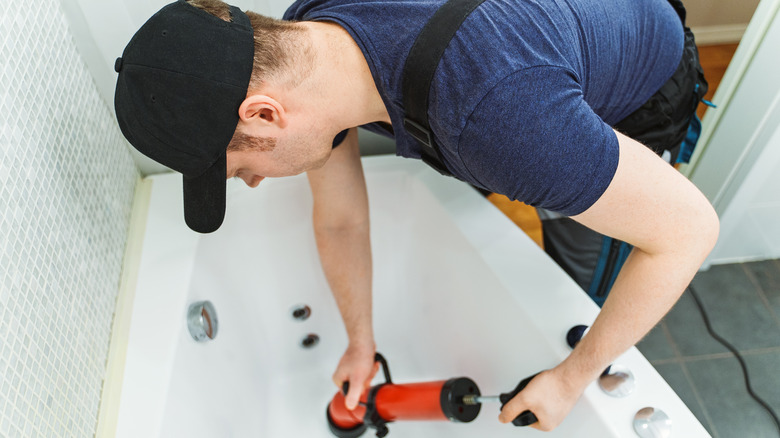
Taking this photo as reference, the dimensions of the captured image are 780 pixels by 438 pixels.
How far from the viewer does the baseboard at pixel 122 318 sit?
0.82 meters

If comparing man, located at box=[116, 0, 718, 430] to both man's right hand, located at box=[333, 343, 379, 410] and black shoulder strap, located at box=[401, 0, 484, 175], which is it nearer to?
black shoulder strap, located at box=[401, 0, 484, 175]

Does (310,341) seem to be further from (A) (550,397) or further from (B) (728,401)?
(B) (728,401)

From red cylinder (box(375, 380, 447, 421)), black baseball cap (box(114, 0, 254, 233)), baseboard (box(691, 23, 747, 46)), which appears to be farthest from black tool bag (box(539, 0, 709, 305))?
baseboard (box(691, 23, 747, 46))

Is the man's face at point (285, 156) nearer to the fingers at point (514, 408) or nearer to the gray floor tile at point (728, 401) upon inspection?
the fingers at point (514, 408)

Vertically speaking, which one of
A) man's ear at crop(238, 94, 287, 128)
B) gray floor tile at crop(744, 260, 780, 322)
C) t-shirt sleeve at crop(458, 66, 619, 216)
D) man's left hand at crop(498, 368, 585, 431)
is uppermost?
t-shirt sleeve at crop(458, 66, 619, 216)

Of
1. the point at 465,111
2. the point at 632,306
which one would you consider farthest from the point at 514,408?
the point at 465,111

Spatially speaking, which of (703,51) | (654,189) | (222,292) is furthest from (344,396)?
(703,51)

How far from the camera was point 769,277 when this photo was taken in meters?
1.57

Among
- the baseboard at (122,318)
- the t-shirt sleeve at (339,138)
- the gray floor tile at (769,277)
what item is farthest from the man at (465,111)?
the gray floor tile at (769,277)

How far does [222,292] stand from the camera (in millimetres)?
1145

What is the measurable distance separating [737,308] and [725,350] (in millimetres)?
142

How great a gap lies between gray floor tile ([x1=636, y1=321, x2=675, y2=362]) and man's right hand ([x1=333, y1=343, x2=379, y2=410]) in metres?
0.74

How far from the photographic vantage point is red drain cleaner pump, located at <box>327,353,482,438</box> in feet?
3.08

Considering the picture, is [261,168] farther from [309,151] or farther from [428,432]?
[428,432]
